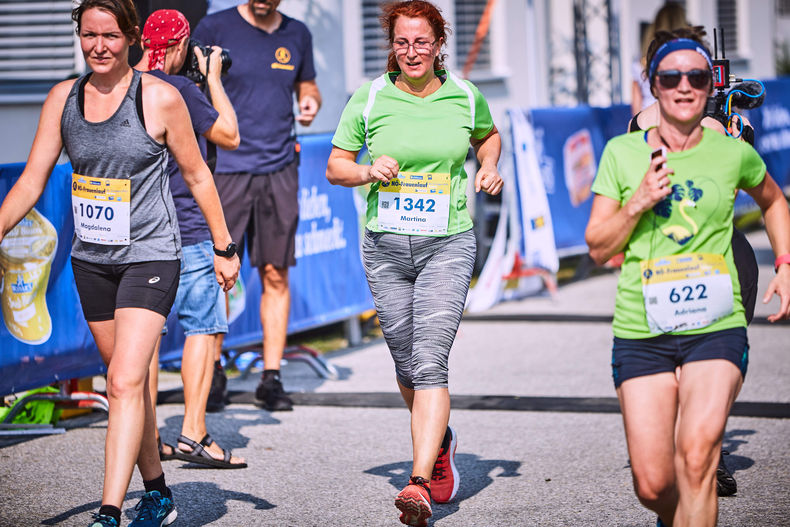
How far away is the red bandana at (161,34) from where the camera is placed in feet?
Answer: 17.5

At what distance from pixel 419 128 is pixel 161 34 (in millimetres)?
1493

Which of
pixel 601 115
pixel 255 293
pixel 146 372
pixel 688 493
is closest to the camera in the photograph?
pixel 688 493

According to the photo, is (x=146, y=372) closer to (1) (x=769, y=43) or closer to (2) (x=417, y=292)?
(2) (x=417, y=292)

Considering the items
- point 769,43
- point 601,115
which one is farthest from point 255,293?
point 769,43

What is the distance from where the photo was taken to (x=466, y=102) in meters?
4.77

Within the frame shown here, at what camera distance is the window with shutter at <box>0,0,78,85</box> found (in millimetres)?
10266

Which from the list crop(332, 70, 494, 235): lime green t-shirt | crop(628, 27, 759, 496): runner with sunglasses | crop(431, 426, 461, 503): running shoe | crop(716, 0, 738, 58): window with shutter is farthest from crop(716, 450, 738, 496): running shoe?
crop(716, 0, 738, 58): window with shutter

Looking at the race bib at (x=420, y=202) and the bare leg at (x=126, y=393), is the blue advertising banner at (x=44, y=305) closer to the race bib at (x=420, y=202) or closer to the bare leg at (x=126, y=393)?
the bare leg at (x=126, y=393)

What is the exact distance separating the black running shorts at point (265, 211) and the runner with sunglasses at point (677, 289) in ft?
12.2

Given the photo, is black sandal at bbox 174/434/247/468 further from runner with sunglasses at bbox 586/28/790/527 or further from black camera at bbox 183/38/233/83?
runner with sunglasses at bbox 586/28/790/527

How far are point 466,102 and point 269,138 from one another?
253cm

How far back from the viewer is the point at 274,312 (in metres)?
7.05

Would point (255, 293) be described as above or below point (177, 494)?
above

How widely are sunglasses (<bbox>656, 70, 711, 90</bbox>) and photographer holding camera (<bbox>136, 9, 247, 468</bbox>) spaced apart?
7.91ft
